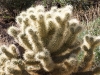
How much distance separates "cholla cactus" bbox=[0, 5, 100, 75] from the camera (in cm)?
342

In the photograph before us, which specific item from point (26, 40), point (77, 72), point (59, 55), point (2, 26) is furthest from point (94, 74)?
point (2, 26)

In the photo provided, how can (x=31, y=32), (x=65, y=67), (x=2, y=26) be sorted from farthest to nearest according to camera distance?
(x=2, y=26)
(x=65, y=67)
(x=31, y=32)

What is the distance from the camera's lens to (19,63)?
343 cm

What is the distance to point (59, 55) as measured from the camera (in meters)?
3.61

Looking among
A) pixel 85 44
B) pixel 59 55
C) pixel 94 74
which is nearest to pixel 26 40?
pixel 59 55

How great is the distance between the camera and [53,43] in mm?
3510

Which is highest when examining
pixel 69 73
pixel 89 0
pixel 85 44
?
pixel 89 0

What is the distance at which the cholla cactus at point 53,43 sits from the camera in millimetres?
3420

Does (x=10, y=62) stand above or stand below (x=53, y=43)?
below

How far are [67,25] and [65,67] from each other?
1.64 feet

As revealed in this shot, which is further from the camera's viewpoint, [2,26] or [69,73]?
[2,26]

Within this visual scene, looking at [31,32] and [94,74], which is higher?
[31,32]

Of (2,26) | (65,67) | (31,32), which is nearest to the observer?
(31,32)

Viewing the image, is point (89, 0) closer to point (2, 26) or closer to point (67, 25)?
point (2, 26)
